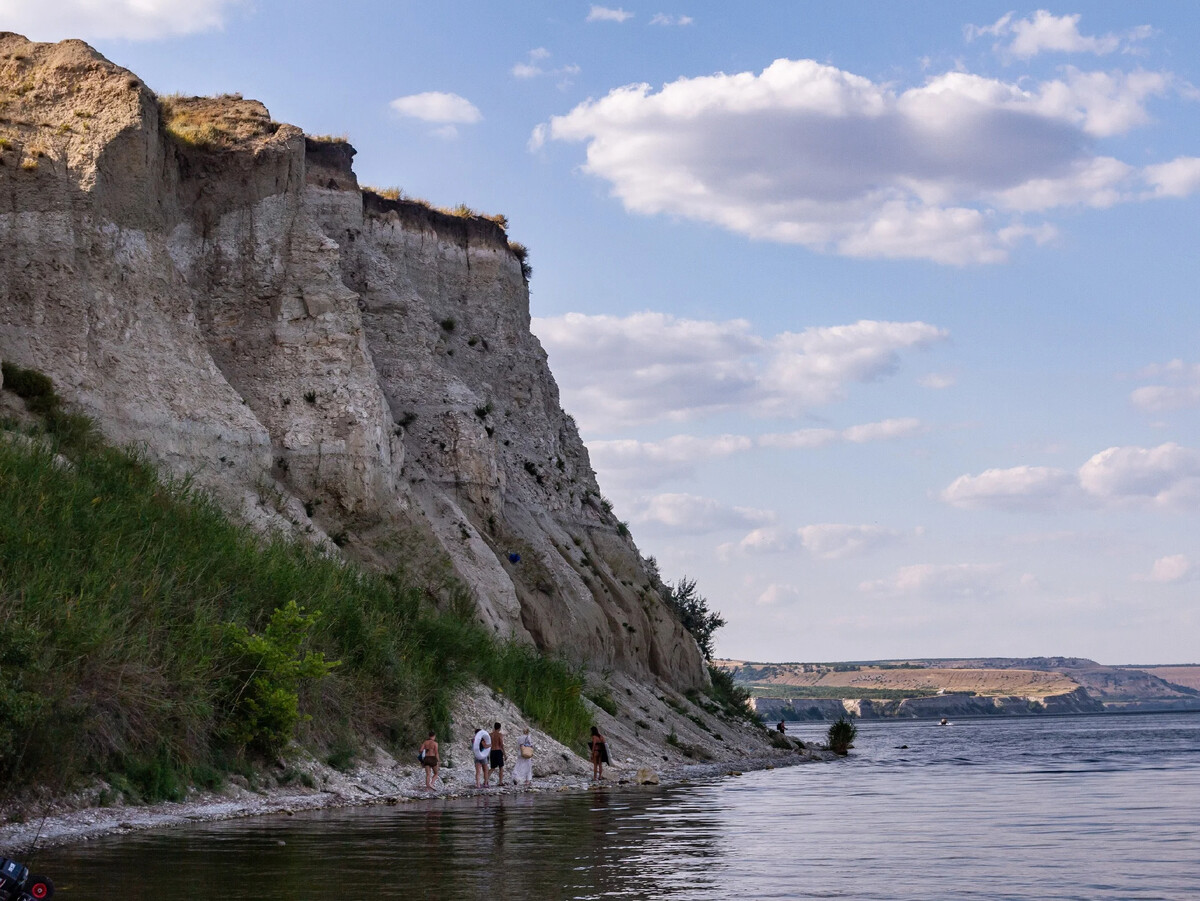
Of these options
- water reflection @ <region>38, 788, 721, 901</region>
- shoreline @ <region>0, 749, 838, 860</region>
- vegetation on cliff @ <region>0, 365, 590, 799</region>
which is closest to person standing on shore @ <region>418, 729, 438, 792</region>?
shoreline @ <region>0, 749, 838, 860</region>

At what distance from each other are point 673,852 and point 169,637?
10.1m

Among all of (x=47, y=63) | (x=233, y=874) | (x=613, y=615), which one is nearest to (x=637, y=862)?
(x=233, y=874)

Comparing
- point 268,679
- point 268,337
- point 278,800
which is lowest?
point 278,800

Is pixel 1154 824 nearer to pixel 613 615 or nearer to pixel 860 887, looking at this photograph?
pixel 860 887

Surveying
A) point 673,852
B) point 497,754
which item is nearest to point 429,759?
point 497,754

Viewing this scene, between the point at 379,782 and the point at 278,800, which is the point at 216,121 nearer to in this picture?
the point at 379,782

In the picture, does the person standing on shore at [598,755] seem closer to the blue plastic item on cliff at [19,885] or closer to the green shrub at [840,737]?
the blue plastic item on cliff at [19,885]

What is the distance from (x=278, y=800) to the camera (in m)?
20.0

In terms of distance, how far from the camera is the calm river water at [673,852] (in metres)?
10.9

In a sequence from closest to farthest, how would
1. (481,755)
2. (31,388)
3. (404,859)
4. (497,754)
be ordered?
(404,859)
(481,755)
(497,754)
(31,388)

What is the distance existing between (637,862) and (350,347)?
25395mm

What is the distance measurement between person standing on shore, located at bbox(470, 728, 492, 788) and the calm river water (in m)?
2.12

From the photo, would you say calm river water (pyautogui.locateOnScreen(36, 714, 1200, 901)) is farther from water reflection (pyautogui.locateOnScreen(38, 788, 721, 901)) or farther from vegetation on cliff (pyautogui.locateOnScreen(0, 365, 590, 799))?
vegetation on cliff (pyautogui.locateOnScreen(0, 365, 590, 799))

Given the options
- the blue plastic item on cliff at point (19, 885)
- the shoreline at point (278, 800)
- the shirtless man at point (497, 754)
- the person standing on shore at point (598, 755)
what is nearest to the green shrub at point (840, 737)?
the shoreline at point (278, 800)
